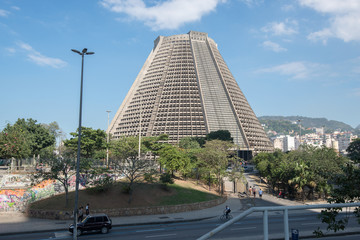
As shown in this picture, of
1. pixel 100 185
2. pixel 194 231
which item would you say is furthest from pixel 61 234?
pixel 100 185

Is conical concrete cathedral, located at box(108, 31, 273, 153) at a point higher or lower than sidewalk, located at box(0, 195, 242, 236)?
higher

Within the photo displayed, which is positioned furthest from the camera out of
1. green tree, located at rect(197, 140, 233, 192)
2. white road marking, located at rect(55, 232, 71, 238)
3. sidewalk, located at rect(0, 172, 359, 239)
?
green tree, located at rect(197, 140, 233, 192)

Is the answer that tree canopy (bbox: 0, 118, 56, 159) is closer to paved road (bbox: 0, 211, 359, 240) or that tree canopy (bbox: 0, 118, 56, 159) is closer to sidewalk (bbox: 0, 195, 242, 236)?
sidewalk (bbox: 0, 195, 242, 236)

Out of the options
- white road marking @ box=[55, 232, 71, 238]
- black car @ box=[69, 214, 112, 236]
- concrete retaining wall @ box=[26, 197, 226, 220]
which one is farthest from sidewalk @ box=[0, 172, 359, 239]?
black car @ box=[69, 214, 112, 236]

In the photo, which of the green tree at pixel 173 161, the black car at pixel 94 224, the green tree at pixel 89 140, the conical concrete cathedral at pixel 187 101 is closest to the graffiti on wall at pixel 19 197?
the black car at pixel 94 224

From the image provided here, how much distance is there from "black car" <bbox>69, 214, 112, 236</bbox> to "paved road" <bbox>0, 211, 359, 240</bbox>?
1.77 ft

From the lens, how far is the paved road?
4840 millimetres

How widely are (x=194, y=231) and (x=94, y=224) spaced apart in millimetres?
Result: 9023

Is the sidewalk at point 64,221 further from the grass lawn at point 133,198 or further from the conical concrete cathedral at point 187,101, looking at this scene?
the conical concrete cathedral at point 187,101

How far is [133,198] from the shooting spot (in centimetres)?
3647

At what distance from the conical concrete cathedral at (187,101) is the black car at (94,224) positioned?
253 ft

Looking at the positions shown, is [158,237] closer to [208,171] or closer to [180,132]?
[208,171]

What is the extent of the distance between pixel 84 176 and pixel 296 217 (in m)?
36.2

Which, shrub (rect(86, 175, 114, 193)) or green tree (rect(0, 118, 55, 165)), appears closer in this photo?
shrub (rect(86, 175, 114, 193))
